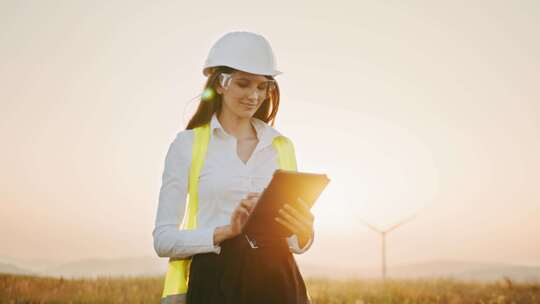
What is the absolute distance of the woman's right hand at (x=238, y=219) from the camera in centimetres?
373

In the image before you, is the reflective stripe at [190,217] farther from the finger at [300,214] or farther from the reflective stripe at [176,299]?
the finger at [300,214]

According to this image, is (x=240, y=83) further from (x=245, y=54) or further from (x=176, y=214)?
(x=176, y=214)

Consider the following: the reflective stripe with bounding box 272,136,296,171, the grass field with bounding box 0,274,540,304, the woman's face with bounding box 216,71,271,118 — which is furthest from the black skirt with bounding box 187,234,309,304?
the grass field with bounding box 0,274,540,304

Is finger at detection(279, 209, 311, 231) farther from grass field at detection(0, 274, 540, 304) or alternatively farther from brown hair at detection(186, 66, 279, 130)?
grass field at detection(0, 274, 540, 304)

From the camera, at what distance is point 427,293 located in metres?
10.3

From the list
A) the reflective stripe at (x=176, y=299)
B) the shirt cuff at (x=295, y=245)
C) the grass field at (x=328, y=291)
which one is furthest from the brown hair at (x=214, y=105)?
the grass field at (x=328, y=291)

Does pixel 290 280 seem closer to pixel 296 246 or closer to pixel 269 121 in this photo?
pixel 296 246

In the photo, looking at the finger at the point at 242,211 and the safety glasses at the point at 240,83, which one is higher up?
the safety glasses at the point at 240,83

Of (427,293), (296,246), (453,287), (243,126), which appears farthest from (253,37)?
(453,287)

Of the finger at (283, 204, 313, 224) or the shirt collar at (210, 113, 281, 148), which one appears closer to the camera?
the finger at (283, 204, 313, 224)

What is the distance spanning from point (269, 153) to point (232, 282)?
107 cm

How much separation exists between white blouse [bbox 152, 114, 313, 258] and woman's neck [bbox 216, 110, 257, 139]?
0.33 feet

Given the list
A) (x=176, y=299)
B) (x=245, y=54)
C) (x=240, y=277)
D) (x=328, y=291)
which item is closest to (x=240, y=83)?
(x=245, y=54)

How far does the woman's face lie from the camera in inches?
171
